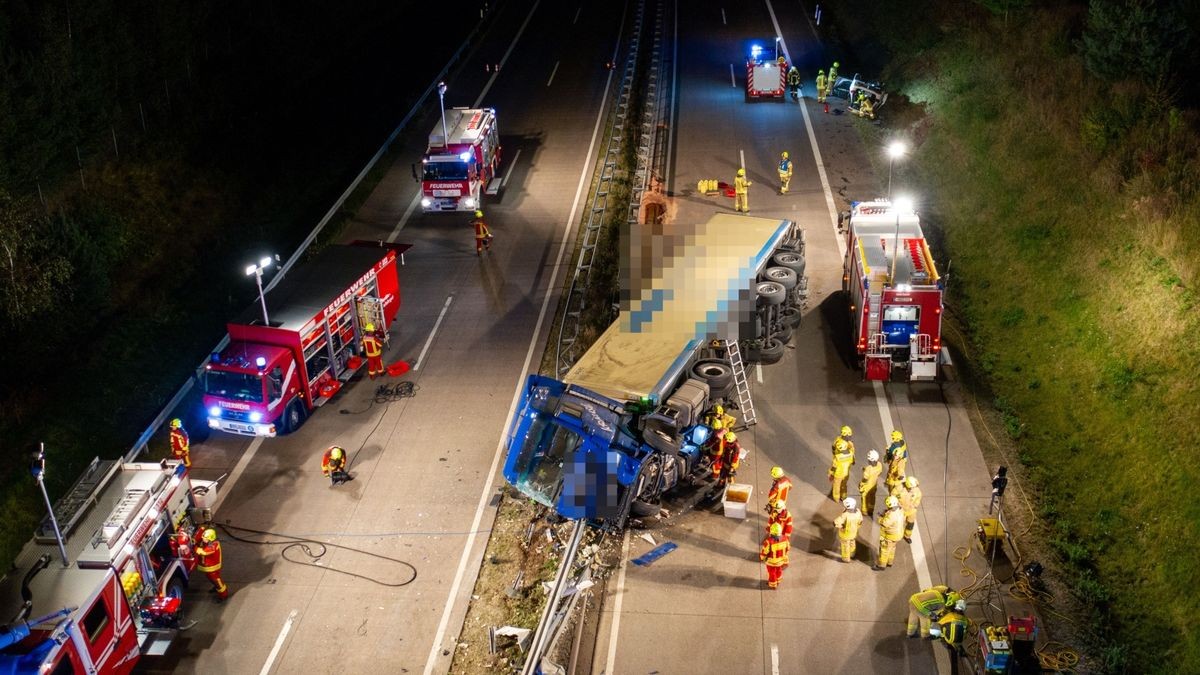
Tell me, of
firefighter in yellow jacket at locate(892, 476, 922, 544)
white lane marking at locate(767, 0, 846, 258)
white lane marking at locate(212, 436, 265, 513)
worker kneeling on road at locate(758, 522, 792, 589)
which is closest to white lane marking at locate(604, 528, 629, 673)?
worker kneeling on road at locate(758, 522, 792, 589)

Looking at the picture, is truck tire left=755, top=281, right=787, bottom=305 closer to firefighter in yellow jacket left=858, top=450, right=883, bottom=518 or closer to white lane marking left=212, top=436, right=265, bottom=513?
firefighter in yellow jacket left=858, top=450, right=883, bottom=518

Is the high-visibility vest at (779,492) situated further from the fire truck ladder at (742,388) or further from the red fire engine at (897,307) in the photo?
the red fire engine at (897,307)

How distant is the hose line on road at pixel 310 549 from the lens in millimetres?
16494

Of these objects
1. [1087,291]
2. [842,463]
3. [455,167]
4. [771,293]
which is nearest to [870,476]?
[842,463]

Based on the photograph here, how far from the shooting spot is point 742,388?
2006 cm

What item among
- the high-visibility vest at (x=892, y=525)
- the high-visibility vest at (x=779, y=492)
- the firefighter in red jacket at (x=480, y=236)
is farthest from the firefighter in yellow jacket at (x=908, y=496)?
the firefighter in red jacket at (x=480, y=236)

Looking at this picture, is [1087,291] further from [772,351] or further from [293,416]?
[293,416]

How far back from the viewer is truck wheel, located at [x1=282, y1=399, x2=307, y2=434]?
786 inches

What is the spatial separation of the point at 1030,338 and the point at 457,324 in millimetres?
13361

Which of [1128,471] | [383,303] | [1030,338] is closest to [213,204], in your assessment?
[383,303]

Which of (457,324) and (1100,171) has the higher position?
(1100,171)

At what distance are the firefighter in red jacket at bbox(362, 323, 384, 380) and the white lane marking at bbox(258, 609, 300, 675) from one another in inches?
290

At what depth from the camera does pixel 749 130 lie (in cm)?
3534

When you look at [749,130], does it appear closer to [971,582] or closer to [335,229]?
[335,229]
